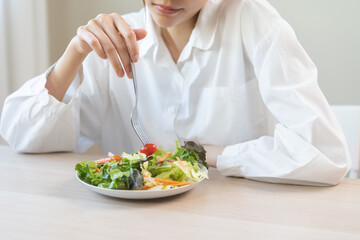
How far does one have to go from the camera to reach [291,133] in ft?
3.59

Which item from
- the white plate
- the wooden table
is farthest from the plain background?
the white plate

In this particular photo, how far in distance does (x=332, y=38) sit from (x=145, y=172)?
1.62 m

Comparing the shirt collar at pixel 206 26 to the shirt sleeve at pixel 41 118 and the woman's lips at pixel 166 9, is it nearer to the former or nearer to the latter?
the woman's lips at pixel 166 9

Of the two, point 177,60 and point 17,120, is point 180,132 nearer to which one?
point 177,60

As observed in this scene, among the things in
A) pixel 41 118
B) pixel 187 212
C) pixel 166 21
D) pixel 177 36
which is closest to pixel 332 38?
pixel 177 36

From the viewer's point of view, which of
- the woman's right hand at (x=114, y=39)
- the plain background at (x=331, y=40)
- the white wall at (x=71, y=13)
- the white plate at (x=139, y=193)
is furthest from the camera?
the white wall at (x=71, y=13)

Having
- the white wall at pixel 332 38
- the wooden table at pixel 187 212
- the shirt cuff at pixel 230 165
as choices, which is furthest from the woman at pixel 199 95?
the white wall at pixel 332 38

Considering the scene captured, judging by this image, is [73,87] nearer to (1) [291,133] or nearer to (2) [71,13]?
→ (1) [291,133]

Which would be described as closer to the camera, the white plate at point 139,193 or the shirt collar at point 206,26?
the white plate at point 139,193

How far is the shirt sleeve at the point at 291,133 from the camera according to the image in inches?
40.6

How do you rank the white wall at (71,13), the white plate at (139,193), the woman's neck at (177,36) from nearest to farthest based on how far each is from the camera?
1. the white plate at (139,193)
2. the woman's neck at (177,36)
3. the white wall at (71,13)

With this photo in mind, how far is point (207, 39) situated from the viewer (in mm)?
1375

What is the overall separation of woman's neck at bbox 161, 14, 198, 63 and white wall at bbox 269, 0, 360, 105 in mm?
934

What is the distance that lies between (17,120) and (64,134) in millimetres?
154
